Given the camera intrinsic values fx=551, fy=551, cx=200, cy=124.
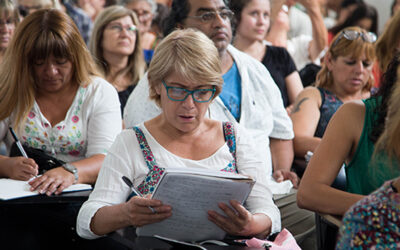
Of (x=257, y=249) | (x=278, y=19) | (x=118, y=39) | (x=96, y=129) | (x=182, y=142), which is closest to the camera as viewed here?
(x=257, y=249)

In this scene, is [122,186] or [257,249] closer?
[257,249]

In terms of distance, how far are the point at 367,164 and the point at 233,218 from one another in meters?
0.54

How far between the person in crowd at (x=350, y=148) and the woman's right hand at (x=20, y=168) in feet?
3.83

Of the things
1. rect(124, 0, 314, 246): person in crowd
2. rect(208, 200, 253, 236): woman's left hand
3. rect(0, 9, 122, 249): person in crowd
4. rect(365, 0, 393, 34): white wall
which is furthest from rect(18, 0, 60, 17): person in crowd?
rect(365, 0, 393, 34): white wall

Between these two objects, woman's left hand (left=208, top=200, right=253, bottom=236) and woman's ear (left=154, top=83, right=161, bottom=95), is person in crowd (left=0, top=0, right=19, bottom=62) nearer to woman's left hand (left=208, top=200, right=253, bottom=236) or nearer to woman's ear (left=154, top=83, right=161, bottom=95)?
woman's ear (left=154, top=83, right=161, bottom=95)

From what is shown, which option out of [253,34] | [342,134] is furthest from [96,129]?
[253,34]

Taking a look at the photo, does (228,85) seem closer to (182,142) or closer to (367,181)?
(182,142)

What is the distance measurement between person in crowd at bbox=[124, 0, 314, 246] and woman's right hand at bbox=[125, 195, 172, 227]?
1.00m

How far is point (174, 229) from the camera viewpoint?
6.06ft

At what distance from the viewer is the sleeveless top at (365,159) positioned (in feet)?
6.44

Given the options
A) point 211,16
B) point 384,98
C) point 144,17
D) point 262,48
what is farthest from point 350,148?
point 144,17

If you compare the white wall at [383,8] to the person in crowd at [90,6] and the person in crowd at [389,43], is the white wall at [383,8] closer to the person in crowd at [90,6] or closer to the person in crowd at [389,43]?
the person in crowd at [90,6]

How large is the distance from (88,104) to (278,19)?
2952 mm

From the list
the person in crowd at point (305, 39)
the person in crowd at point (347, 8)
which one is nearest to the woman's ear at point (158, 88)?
the person in crowd at point (305, 39)
